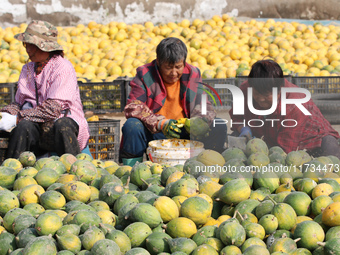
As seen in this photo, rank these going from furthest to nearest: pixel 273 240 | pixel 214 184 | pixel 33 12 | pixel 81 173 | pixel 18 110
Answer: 1. pixel 33 12
2. pixel 18 110
3. pixel 81 173
4. pixel 214 184
5. pixel 273 240

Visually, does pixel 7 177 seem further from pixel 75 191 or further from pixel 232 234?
pixel 232 234

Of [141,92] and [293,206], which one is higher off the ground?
[141,92]

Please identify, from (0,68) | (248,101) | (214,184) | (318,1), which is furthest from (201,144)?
(318,1)

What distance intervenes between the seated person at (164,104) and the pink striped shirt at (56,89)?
0.45 metres

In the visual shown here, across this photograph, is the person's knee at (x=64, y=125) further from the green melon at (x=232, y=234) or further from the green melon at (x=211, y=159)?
the green melon at (x=232, y=234)

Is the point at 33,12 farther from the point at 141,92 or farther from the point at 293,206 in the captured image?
the point at 293,206

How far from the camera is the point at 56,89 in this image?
383 centimetres

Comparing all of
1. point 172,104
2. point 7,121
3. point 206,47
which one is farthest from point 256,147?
point 206,47

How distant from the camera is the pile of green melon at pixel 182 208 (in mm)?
1674

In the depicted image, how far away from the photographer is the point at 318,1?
11.4 metres

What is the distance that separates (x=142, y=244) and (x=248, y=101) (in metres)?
2.15

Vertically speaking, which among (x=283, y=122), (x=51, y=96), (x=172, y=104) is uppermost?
(x=51, y=96)

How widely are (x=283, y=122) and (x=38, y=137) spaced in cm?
222

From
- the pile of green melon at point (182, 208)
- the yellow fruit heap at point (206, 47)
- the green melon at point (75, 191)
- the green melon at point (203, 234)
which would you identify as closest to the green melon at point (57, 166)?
the pile of green melon at point (182, 208)
